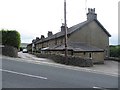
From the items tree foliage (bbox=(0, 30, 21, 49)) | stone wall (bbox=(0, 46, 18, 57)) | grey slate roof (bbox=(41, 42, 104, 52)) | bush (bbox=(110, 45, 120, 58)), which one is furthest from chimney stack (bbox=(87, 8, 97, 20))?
stone wall (bbox=(0, 46, 18, 57))

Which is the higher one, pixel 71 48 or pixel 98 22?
pixel 98 22

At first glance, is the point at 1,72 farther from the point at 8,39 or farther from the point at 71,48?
the point at 71,48

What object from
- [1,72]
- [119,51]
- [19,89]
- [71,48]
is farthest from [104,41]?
[19,89]

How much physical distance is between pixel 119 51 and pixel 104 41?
14.6 ft

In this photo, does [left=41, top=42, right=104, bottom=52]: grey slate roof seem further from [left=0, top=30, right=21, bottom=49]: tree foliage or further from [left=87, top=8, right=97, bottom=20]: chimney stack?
[left=0, top=30, right=21, bottom=49]: tree foliage

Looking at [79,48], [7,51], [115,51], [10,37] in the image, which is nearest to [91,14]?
[79,48]

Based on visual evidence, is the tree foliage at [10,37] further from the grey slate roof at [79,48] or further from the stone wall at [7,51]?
the grey slate roof at [79,48]

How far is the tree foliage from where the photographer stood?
36.9m

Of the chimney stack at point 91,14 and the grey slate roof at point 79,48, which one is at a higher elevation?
the chimney stack at point 91,14

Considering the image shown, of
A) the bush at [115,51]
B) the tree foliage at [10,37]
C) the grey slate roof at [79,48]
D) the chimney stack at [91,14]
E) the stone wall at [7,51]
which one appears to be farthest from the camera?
the bush at [115,51]

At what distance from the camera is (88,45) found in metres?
50.2

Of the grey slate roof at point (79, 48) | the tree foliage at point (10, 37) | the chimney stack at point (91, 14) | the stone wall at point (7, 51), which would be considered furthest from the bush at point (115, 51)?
the stone wall at point (7, 51)

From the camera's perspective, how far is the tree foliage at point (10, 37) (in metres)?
36.9

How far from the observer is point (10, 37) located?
37000mm
